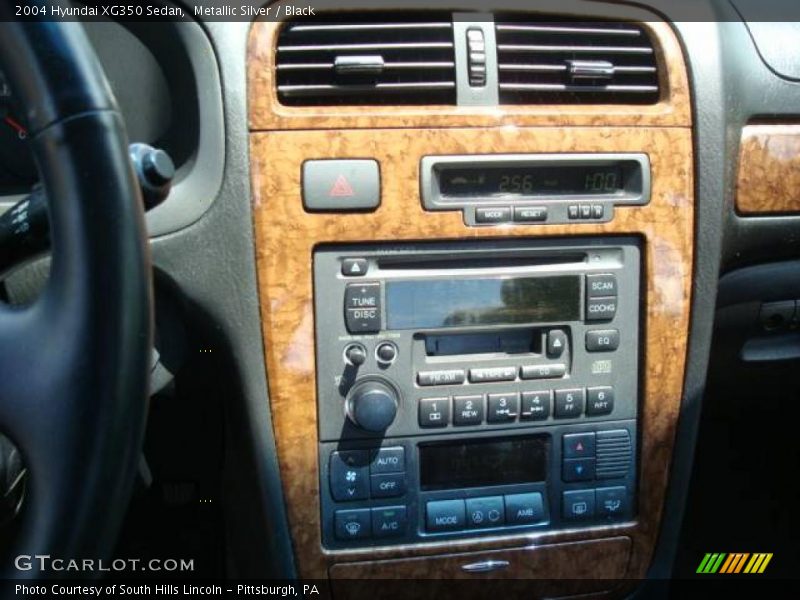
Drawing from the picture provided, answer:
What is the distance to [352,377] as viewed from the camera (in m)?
1.61

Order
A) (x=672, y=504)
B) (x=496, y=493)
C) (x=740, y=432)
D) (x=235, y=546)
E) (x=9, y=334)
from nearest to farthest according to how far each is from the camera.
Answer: (x=9, y=334), (x=496, y=493), (x=672, y=504), (x=235, y=546), (x=740, y=432)

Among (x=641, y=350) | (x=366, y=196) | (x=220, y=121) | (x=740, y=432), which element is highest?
(x=220, y=121)

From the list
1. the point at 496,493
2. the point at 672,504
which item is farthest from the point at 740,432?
the point at 496,493

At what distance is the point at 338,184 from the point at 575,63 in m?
0.48

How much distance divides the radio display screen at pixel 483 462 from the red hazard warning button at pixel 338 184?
459 millimetres

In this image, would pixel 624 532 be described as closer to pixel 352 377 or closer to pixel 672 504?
pixel 672 504

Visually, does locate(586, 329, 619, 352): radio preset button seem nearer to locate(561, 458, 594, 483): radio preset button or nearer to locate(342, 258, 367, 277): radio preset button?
locate(561, 458, 594, 483): radio preset button

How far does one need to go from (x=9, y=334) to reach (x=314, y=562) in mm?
864

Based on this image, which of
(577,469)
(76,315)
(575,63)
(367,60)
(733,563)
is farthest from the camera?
(733,563)

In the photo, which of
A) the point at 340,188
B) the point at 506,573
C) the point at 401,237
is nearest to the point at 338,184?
the point at 340,188

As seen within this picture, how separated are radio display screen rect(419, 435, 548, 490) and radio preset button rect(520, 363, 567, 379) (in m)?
0.12

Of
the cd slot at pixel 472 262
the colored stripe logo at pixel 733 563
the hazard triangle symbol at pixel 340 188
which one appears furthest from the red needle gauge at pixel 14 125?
the colored stripe logo at pixel 733 563

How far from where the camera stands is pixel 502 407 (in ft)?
5.47

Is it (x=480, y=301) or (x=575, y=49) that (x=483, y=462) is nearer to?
(x=480, y=301)
